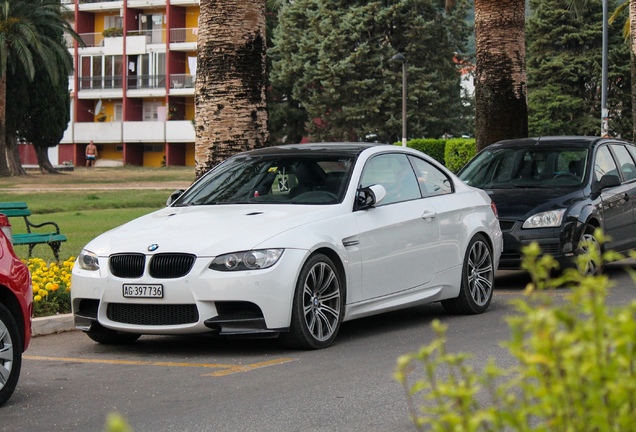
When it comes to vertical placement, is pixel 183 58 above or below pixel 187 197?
above

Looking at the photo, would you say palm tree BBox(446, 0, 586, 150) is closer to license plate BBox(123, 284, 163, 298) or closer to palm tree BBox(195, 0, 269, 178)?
palm tree BBox(195, 0, 269, 178)

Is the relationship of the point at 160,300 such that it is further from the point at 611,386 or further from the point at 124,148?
the point at 124,148

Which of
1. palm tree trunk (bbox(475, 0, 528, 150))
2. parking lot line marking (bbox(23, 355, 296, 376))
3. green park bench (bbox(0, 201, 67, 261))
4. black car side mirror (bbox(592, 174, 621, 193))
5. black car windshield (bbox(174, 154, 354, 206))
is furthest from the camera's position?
palm tree trunk (bbox(475, 0, 528, 150))

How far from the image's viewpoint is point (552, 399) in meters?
2.68

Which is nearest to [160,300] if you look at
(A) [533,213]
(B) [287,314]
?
(B) [287,314]

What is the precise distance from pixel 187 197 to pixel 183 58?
81.3m

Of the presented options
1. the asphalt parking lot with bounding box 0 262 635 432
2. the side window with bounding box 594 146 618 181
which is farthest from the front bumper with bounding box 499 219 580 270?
the asphalt parking lot with bounding box 0 262 635 432

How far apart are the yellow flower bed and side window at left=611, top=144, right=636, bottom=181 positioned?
6.97 metres

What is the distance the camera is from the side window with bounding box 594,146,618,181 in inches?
559

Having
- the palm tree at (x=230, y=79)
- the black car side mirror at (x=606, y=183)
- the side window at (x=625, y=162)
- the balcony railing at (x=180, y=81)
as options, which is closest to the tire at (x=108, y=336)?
the palm tree at (x=230, y=79)

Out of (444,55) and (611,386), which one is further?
(444,55)

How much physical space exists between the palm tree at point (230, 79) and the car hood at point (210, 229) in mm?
4891

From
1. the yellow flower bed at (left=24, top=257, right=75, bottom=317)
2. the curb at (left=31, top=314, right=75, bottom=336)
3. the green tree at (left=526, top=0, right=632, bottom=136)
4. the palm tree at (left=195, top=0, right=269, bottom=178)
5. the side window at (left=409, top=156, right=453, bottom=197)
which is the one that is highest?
the green tree at (left=526, top=0, right=632, bottom=136)

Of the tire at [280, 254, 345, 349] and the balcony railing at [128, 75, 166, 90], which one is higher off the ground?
the balcony railing at [128, 75, 166, 90]
